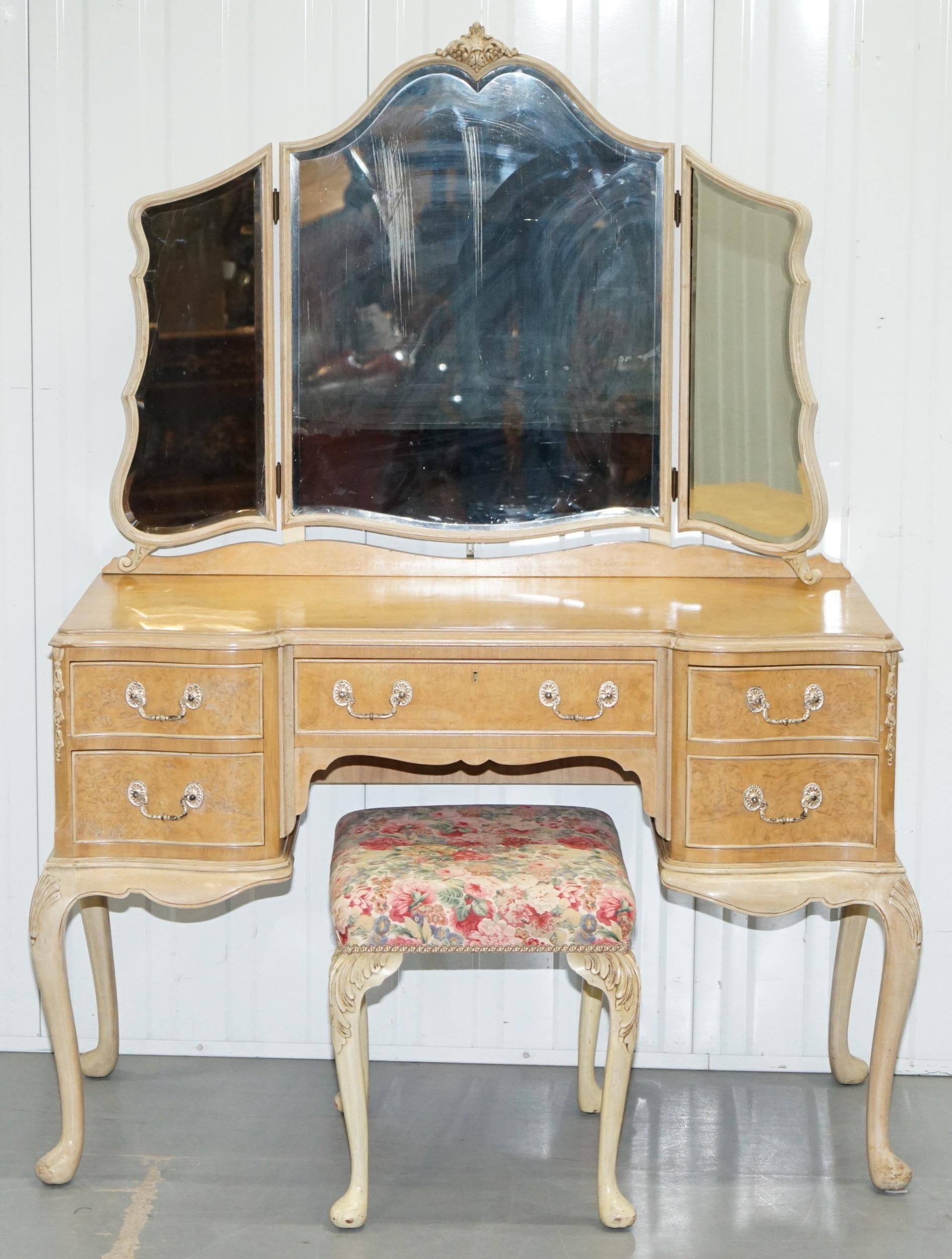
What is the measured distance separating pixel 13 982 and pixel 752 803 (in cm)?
154

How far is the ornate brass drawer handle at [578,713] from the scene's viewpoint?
6.69ft

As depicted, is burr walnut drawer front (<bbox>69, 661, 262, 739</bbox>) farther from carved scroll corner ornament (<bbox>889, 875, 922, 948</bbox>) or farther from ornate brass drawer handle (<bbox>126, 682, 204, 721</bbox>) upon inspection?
carved scroll corner ornament (<bbox>889, 875, 922, 948</bbox>)

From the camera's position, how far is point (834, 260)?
247 centimetres

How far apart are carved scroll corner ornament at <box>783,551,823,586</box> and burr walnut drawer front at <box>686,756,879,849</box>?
0.47 meters

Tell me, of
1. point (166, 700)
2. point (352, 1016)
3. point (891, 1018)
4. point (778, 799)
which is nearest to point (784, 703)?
point (778, 799)

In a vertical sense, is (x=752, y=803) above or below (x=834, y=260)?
below

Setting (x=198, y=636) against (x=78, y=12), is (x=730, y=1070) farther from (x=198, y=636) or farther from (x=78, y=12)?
(x=78, y=12)

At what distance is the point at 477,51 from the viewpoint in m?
2.38

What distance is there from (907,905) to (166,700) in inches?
46.6

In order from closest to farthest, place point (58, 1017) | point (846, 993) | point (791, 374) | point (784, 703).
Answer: point (784, 703) < point (58, 1017) < point (791, 374) < point (846, 993)

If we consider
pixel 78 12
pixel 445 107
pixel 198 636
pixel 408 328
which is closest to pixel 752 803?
pixel 198 636

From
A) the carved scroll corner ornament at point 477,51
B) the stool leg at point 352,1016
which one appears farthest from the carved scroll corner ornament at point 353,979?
the carved scroll corner ornament at point 477,51

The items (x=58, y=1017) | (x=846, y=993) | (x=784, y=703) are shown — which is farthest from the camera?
(x=846, y=993)

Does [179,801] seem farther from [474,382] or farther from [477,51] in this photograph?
[477,51]
